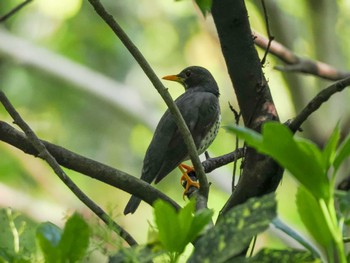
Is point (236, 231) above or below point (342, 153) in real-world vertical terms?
below

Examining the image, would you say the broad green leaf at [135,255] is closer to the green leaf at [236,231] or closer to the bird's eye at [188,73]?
the green leaf at [236,231]

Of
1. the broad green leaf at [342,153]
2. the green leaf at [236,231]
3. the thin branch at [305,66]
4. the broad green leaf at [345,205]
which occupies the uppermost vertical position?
the thin branch at [305,66]

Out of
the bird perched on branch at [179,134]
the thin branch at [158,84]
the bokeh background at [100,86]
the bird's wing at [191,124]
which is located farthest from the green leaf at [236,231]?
the bokeh background at [100,86]

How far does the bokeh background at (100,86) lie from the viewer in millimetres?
8242

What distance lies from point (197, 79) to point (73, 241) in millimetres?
4713

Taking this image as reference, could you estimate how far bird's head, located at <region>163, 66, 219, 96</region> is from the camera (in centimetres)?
554

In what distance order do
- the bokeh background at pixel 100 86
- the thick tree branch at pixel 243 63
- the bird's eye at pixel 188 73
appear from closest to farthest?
the thick tree branch at pixel 243 63
the bird's eye at pixel 188 73
the bokeh background at pixel 100 86

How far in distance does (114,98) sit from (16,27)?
307 centimetres

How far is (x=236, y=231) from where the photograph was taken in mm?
959

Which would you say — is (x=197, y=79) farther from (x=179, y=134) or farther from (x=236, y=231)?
(x=236, y=231)

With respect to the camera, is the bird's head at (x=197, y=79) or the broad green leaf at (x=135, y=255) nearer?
the broad green leaf at (x=135, y=255)

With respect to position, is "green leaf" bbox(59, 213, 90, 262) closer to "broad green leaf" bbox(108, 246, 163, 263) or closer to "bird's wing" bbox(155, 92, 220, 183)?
"broad green leaf" bbox(108, 246, 163, 263)

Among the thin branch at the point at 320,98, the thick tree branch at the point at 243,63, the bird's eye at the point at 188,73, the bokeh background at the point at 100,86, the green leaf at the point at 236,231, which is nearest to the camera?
the green leaf at the point at 236,231

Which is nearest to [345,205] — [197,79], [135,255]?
[135,255]
